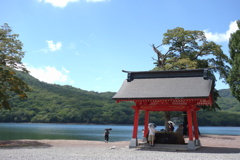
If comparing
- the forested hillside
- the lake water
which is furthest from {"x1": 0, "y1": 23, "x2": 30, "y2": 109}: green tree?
the forested hillside

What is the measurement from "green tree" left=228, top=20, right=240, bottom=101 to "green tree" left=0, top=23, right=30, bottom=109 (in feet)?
75.8

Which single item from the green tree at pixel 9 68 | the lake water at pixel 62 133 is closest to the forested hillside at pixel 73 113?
the lake water at pixel 62 133

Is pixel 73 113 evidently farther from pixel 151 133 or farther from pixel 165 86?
pixel 165 86

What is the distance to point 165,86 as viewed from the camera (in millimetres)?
18562

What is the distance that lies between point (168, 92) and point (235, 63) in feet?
57.9

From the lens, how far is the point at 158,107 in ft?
62.2

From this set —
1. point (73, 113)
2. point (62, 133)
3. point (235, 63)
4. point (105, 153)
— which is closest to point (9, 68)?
point (105, 153)

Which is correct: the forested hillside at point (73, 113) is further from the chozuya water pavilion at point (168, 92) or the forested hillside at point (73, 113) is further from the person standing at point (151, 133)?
the person standing at point (151, 133)

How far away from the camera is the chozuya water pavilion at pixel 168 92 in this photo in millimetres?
17016

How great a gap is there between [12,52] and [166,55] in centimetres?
2004

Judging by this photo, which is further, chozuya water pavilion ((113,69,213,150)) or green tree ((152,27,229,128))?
green tree ((152,27,229,128))

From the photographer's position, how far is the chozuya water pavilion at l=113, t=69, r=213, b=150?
55.8 ft

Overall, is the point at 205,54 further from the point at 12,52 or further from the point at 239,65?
the point at 12,52

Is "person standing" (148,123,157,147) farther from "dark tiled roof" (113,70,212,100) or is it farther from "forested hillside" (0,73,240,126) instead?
"forested hillside" (0,73,240,126)
